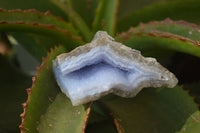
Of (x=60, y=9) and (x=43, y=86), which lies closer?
(x=43, y=86)

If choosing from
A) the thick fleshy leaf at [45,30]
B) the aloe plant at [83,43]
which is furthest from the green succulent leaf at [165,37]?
the thick fleshy leaf at [45,30]

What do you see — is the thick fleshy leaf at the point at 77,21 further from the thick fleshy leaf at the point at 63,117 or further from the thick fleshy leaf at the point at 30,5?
the thick fleshy leaf at the point at 63,117

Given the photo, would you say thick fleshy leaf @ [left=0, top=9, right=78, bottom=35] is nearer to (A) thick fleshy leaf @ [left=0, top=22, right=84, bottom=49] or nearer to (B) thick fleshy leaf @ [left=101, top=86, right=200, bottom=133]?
(A) thick fleshy leaf @ [left=0, top=22, right=84, bottom=49]

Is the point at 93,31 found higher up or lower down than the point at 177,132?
higher up

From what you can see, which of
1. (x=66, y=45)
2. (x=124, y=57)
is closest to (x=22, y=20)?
(x=66, y=45)

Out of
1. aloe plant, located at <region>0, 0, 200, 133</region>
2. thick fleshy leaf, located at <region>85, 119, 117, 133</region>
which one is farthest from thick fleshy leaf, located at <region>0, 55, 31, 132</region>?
thick fleshy leaf, located at <region>85, 119, 117, 133</region>

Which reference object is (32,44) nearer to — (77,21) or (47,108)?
(77,21)

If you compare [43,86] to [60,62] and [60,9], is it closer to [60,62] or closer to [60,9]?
[60,62]

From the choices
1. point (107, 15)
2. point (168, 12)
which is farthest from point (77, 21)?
point (168, 12)
